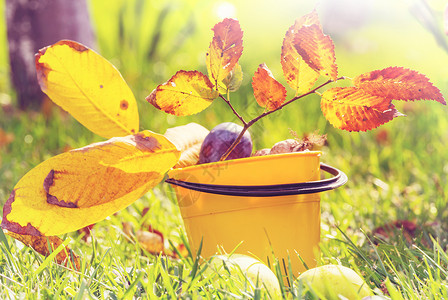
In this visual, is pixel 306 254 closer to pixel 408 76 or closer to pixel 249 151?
pixel 249 151

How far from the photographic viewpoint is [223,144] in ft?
3.64

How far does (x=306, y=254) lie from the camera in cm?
116

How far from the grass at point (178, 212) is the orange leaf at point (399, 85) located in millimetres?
272

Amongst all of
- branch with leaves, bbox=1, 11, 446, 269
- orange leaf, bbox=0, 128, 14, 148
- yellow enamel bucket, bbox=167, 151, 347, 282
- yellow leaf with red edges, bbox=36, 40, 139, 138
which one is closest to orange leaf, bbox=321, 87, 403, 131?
branch with leaves, bbox=1, 11, 446, 269

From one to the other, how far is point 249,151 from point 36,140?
1900mm

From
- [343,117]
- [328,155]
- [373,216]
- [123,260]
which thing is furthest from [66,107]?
[328,155]

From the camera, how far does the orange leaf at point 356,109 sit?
1049mm

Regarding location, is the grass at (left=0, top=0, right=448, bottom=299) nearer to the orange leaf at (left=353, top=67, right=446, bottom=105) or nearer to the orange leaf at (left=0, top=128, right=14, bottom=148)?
the orange leaf at (left=0, top=128, right=14, bottom=148)

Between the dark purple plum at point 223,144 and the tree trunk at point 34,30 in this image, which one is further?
the tree trunk at point 34,30

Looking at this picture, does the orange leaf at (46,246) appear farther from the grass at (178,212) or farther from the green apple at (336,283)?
the green apple at (336,283)

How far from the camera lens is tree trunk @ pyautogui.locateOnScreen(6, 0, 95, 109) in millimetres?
3115

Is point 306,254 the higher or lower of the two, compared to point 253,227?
lower

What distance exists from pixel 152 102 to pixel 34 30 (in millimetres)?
2452

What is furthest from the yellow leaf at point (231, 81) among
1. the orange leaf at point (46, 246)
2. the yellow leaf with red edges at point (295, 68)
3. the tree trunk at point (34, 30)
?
the tree trunk at point (34, 30)
